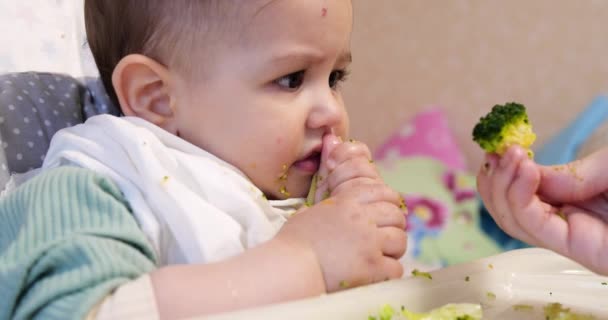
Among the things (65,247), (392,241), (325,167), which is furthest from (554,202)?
(65,247)

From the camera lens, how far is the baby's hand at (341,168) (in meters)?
0.70

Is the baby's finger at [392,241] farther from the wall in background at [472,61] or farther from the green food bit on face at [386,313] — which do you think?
the wall in background at [472,61]

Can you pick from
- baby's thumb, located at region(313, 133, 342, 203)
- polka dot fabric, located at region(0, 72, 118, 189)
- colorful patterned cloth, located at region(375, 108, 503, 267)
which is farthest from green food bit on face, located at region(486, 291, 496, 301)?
colorful patterned cloth, located at region(375, 108, 503, 267)

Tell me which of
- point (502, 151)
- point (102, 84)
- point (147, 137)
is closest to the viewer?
point (502, 151)

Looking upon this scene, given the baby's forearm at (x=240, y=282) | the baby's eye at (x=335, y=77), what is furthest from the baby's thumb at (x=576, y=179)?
the baby's eye at (x=335, y=77)

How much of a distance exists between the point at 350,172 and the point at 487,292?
0.20 meters

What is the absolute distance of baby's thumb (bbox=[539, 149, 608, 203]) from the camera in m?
0.57

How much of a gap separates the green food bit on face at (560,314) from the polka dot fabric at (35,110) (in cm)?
63

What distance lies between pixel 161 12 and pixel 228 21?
0.28ft

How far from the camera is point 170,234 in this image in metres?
0.62

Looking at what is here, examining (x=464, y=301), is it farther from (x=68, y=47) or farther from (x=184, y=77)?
(x=68, y=47)

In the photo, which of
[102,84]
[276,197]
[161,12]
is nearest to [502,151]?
[276,197]

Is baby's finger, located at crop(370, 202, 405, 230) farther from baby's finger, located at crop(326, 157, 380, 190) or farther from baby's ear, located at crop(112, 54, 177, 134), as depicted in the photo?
baby's ear, located at crop(112, 54, 177, 134)

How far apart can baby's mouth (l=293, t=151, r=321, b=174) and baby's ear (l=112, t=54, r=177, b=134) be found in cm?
16
